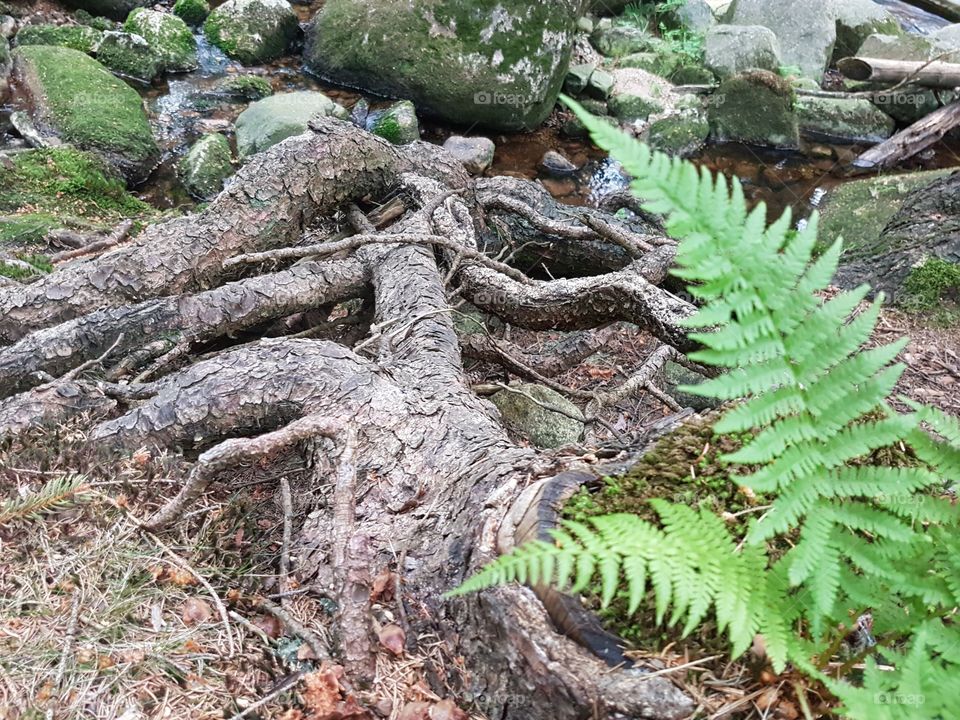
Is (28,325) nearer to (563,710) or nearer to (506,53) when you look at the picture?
(563,710)

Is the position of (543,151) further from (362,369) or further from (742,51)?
(362,369)

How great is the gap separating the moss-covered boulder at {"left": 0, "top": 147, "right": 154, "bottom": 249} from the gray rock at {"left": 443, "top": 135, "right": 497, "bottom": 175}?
3694mm

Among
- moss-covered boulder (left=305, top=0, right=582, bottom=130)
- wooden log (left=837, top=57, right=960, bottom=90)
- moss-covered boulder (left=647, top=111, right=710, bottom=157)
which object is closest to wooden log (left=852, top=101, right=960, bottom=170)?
wooden log (left=837, top=57, right=960, bottom=90)

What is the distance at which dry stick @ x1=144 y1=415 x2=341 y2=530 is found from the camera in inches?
86.8

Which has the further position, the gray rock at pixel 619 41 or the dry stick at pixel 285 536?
the gray rock at pixel 619 41

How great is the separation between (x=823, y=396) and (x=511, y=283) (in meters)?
2.40

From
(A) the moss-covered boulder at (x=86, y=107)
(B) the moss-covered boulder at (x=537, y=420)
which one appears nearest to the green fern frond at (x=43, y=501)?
(B) the moss-covered boulder at (x=537, y=420)

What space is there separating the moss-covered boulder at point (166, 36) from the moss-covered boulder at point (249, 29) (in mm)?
471

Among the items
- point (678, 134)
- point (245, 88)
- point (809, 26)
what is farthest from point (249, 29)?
point (809, 26)

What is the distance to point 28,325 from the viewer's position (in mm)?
3211

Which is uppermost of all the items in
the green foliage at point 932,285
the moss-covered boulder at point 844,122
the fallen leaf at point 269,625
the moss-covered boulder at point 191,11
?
the moss-covered boulder at point 844,122

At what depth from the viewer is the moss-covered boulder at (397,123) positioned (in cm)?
830

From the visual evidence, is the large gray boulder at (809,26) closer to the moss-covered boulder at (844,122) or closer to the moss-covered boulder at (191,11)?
the moss-covered boulder at (844,122)

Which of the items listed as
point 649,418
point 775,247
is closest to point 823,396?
point 775,247
